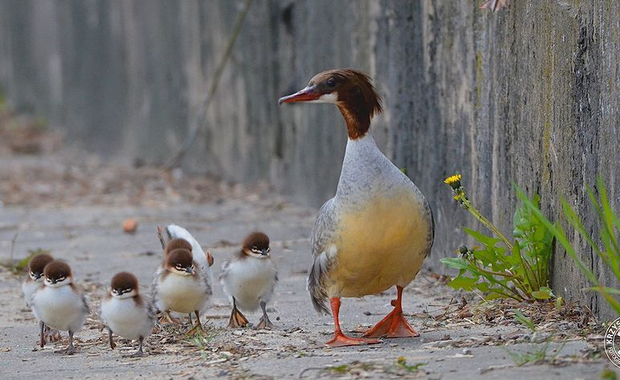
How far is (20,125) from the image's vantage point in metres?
20.7

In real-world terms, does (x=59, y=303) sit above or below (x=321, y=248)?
below

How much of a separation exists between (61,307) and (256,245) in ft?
3.63

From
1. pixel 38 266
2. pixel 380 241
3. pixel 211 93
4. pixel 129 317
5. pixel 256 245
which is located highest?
pixel 211 93

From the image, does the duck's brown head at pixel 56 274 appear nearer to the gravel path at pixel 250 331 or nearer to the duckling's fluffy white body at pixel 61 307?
the duckling's fluffy white body at pixel 61 307

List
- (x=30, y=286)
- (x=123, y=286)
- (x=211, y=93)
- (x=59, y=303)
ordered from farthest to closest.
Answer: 1. (x=211, y=93)
2. (x=30, y=286)
3. (x=59, y=303)
4. (x=123, y=286)

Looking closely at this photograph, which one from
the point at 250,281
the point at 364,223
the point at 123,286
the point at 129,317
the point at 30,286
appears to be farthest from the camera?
the point at 30,286

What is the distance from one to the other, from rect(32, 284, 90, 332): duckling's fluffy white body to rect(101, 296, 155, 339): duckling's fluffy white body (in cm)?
22

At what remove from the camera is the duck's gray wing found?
5.38 metres

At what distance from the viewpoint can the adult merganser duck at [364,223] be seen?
521cm

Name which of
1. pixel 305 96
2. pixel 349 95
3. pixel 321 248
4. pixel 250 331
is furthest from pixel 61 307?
pixel 349 95

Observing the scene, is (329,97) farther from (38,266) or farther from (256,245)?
(38,266)

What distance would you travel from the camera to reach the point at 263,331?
5.81m

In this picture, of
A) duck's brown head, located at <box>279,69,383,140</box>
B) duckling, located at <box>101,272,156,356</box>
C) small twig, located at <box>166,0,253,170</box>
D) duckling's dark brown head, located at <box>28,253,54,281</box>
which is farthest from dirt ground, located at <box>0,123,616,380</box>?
small twig, located at <box>166,0,253,170</box>

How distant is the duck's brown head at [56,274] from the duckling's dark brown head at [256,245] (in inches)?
38.4
